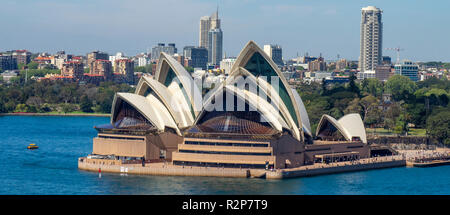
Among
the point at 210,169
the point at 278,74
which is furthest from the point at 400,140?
the point at 210,169

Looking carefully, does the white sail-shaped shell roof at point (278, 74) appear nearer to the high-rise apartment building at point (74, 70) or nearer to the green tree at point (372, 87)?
the green tree at point (372, 87)

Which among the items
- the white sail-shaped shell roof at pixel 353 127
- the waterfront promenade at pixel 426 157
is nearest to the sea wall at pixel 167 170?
the white sail-shaped shell roof at pixel 353 127

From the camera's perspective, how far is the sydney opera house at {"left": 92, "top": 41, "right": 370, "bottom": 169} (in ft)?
188

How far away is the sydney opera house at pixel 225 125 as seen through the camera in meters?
57.2

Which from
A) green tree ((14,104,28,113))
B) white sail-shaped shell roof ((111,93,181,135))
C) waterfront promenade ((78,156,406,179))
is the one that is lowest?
waterfront promenade ((78,156,406,179))

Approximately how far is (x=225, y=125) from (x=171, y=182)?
793 centimetres

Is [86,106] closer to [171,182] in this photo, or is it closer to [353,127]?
[353,127]

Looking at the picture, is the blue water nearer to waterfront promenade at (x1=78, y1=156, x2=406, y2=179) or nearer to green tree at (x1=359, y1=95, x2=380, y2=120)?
waterfront promenade at (x1=78, y1=156, x2=406, y2=179)

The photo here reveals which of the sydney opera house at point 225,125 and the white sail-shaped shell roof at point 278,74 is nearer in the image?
the sydney opera house at point 225,125

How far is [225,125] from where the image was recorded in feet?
194

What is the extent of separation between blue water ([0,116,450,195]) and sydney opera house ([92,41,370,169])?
2.81m

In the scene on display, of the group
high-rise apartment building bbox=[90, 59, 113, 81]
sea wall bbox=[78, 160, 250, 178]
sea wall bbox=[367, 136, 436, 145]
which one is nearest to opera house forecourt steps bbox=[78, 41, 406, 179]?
sea wall bbox=[78, 160, 250, 178]

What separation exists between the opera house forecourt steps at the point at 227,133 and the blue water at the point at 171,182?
1526mm

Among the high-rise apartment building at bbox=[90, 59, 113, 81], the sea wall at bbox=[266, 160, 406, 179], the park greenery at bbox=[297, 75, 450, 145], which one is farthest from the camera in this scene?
the high-rise apartment building at bbox=[90, 59, 113, 81]
